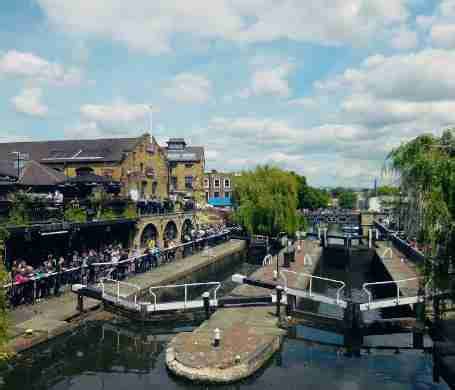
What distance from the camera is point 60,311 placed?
47.4 ft

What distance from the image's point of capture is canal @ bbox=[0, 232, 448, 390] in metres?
10.6

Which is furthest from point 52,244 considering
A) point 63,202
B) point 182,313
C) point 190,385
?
point 190,385

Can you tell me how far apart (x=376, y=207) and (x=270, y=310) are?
272ft

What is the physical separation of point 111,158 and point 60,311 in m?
19.7

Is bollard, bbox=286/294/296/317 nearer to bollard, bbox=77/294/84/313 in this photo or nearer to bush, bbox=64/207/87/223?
bollard, bbox=77/294/84/313

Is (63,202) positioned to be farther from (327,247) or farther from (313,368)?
(327,247)

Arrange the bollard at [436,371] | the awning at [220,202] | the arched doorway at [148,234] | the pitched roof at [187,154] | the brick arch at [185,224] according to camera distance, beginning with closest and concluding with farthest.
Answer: the bollard at [436,371]
the arched doorway at [148,234]
the brick arch at [185,224]
the pitched roof at [187,154]
the awning at [220,202]

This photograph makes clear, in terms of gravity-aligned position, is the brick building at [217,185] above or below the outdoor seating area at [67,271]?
above

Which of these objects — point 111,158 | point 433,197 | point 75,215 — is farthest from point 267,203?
point 433,197

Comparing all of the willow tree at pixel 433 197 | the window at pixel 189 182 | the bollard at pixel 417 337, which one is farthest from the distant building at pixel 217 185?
the willow tree at pixel 433 197

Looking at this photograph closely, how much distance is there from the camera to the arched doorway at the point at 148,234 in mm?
30891

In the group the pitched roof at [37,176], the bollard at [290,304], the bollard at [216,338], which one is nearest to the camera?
the bollard at [216,338]

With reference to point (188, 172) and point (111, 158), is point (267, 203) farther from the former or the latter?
point (188, 172)

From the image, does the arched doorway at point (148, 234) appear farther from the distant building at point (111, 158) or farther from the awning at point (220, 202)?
the awning at point (220, 202)
